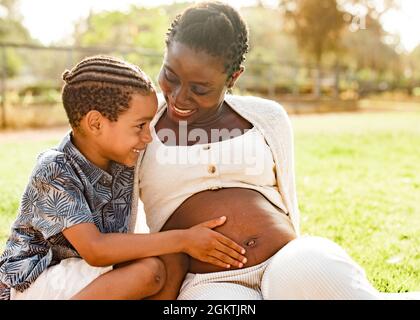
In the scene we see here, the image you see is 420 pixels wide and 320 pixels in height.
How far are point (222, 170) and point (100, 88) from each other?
612mm

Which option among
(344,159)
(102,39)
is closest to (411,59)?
(102,39)

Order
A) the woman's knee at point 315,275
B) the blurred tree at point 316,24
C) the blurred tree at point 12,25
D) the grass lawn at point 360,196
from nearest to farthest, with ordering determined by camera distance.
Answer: the woman's knee at point 315,275
the grass lawn at point 360,196
the blurred tree at point 316,24
the blurred tree at point 12,25

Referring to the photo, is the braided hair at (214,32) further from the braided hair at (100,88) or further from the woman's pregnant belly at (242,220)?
the woman's pregnant belly at (242,220)

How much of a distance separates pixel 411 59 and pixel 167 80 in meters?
82.4

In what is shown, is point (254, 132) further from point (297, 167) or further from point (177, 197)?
point (297, 167)

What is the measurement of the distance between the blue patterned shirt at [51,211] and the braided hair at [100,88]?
157 millimetres

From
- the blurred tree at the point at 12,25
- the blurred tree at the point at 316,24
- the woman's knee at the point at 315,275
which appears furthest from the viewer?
the blurred tree at the point at 12,25

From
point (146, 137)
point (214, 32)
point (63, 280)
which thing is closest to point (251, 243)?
point (146, 137)

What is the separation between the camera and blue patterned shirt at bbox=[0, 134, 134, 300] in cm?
215

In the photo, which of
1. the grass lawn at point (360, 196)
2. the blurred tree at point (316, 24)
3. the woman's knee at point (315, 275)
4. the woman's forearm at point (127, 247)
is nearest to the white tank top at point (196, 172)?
the woman's forearm at point (127, 247)

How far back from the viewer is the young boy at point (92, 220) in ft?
6.89

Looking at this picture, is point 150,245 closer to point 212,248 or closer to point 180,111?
point 212,248

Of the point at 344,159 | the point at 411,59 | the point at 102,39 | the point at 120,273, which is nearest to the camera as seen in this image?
the point at 120,273

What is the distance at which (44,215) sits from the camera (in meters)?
2.16
